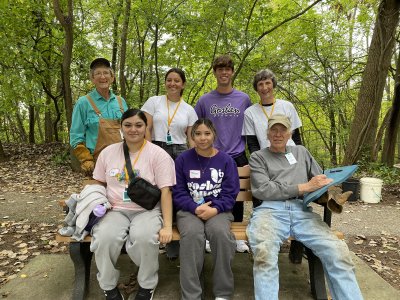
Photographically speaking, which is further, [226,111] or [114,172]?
[226,111]

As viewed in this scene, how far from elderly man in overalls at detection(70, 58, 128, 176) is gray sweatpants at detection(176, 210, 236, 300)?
1268 millimetres

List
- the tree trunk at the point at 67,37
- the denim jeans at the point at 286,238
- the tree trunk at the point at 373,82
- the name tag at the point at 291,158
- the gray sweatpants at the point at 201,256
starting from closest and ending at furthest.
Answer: the denim jeans at the point at 286,238 < the gray sweatpants at the point at 201,256 < the name tag at the point at 291,158 < the tree trunk at the point at 67,37 < the tree trunk at the point at 373,82

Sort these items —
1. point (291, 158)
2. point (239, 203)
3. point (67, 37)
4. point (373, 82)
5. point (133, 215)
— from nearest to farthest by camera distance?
point (133, 215) < point (291, 158) < point (239, 203) < point (67, 37) < point (373, 82)

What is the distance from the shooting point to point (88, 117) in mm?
3395

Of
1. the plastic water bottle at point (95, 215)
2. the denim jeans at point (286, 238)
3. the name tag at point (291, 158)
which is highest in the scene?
the name tag at point (291, 158)

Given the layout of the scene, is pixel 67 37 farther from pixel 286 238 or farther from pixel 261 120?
pixel 286 238

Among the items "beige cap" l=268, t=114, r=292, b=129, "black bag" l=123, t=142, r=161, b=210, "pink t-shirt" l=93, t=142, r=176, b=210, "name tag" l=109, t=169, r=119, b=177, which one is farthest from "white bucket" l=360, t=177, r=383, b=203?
"name tag" l=109, t=169, r=119, b=177

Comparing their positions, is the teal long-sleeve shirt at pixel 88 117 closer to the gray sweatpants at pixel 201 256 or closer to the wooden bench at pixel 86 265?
the wooden bench at pixel 86 265

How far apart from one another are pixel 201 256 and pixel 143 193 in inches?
29.0

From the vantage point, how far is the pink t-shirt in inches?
118

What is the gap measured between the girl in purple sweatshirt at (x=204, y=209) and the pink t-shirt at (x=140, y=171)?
149 millimetres

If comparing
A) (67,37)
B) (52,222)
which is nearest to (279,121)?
(52,222)

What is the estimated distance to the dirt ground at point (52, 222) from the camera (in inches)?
150

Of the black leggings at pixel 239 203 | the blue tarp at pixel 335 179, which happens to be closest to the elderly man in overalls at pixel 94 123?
the black leggings at pixel 239 203
